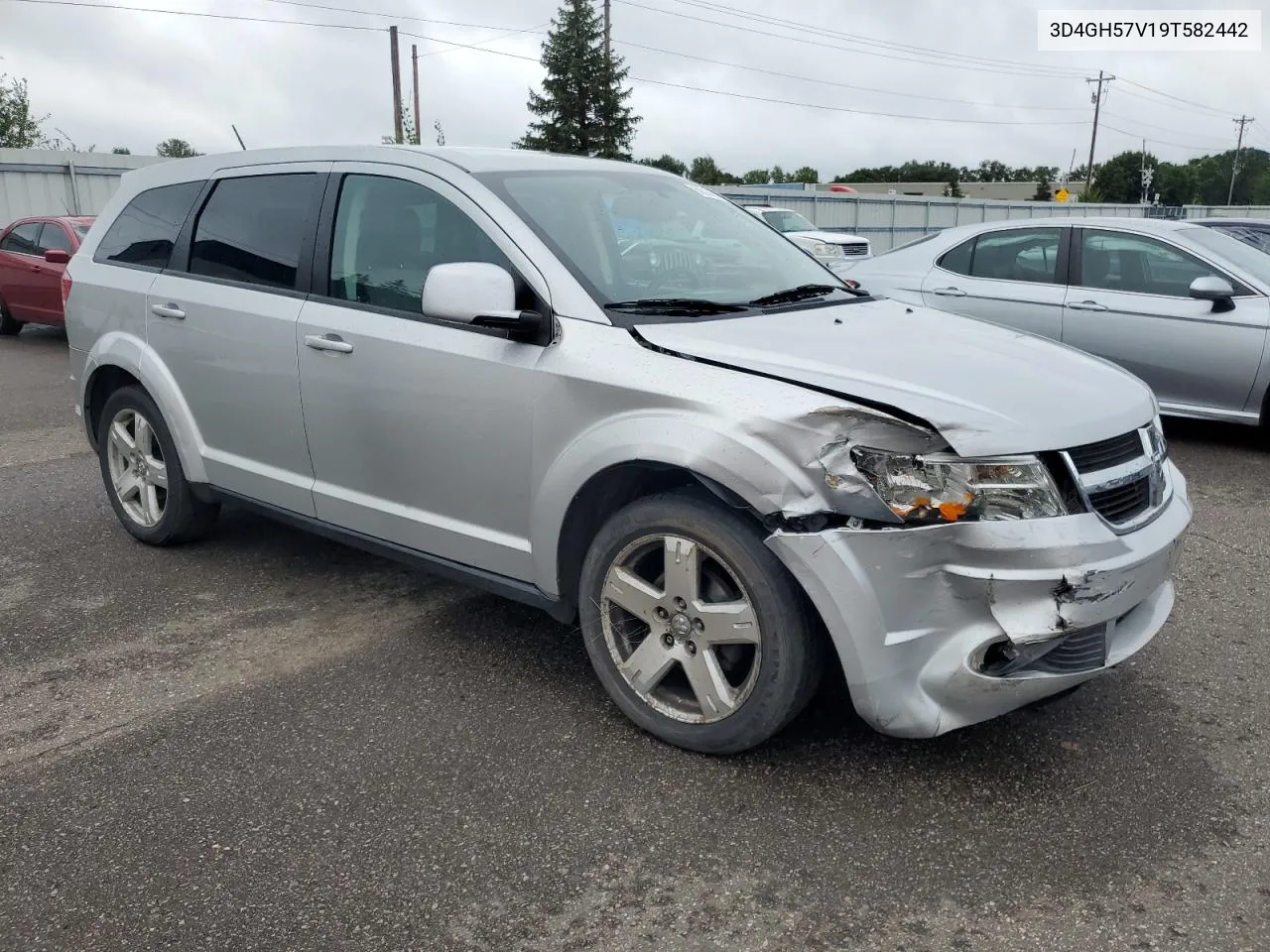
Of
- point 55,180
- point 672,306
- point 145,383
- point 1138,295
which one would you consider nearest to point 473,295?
point 672,306

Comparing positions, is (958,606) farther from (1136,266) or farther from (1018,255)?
(1018,255)

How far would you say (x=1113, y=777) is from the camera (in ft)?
10.2

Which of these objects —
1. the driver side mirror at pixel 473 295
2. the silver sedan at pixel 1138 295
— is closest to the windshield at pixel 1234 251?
the silver sedan at pixel 1138 295

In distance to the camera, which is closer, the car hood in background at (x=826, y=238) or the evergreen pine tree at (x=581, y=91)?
the car hood in background at (x=826, y=238)

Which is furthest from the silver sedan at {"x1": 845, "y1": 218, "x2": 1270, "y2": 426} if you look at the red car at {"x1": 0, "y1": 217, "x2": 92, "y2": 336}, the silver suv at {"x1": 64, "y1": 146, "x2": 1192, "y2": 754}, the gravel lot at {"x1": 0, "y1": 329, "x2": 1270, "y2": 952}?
the red car at {"x1": 0, "y1": 217, "x2": 92, "y2": 336}

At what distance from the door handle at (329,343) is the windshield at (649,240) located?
0.77 meters

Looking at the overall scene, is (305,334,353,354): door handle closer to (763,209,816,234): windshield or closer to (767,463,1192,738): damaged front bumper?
(767,463,1192,738): damaged front bumper

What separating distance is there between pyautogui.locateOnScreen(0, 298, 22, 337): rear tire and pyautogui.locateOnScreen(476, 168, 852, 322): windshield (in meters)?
12.8

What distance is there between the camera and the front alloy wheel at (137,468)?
16.6ft

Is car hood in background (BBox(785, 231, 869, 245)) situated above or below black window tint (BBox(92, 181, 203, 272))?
below

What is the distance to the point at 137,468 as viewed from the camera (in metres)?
5.19

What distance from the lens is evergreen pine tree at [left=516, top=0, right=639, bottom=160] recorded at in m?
50.0

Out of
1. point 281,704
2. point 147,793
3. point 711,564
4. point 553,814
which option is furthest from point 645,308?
point 147,793

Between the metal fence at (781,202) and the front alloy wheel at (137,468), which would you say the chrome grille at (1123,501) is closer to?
the front alloy wheel at (137,468)
